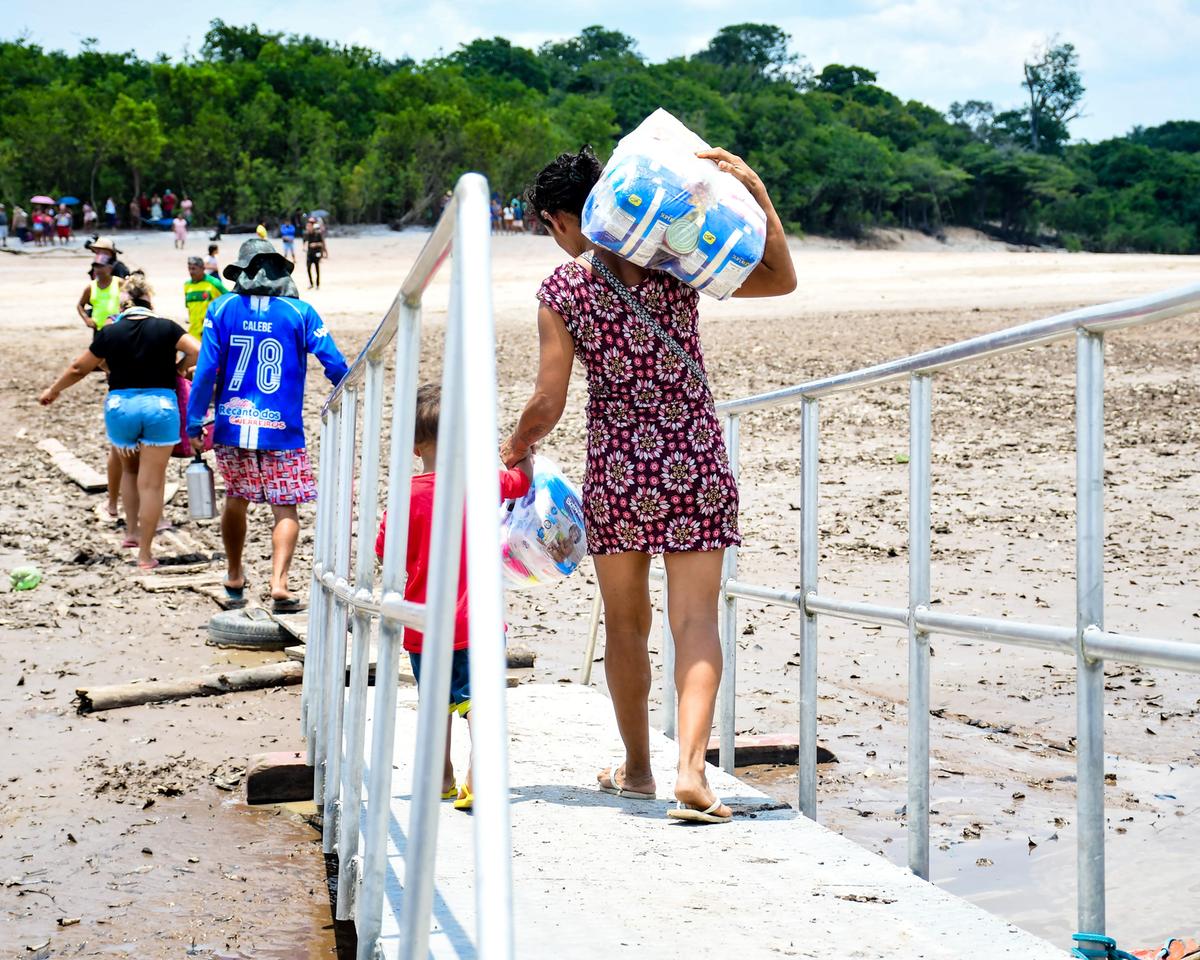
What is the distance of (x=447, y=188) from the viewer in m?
52.8

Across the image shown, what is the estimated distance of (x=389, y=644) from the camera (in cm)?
225

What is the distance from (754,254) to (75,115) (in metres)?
47.9

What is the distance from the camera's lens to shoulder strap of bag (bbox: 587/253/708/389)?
3231 mm

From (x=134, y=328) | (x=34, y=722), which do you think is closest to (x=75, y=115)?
(x=134, y=328)

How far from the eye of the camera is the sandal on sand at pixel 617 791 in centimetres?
355

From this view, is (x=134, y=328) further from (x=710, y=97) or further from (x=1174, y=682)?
(x=710, y=97)

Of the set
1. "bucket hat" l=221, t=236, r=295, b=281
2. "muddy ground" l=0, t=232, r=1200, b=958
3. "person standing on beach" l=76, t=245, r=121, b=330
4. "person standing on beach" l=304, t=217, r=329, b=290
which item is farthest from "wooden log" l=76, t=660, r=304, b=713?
"person standing on beach" l=304, t=217, r=329, b=290

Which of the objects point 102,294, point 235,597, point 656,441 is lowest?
point 235,597

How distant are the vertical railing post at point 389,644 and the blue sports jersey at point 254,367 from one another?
13.9 ft

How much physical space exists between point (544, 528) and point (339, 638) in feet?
2.03

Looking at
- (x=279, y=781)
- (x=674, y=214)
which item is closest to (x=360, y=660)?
(x=674, y=214)

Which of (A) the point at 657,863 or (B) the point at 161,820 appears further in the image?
(B) the point at 161,820

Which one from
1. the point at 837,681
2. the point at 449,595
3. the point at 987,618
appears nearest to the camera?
the point at 449,595

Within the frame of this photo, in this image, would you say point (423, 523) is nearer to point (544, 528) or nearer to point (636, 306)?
point (544, 528)
